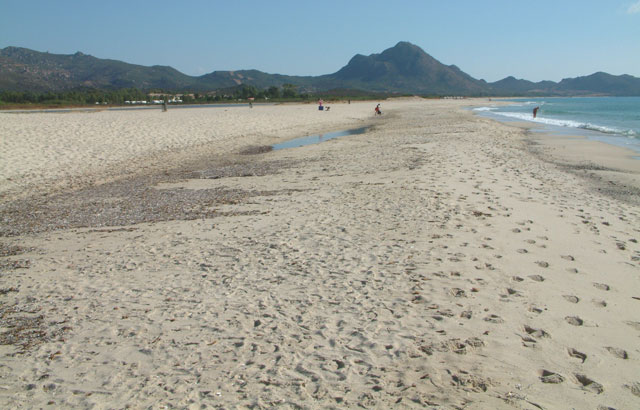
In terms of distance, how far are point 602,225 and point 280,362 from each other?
6.27 m

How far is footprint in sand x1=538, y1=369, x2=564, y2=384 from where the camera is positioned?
3.28 m

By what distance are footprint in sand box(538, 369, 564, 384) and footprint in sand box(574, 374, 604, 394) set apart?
14cm

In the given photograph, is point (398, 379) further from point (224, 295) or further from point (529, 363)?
point (224, 295)

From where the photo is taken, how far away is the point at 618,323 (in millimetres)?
4125

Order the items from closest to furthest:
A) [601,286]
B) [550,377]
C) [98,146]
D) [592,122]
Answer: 1. [550,377]
2. [601,286]
3. [98,146]
4. [592,122]

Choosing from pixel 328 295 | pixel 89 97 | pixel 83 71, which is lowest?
pixel 328 295

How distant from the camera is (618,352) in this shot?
12.0 feet

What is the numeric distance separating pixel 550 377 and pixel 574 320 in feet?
3.64

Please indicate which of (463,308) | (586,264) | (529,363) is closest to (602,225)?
(586,264)

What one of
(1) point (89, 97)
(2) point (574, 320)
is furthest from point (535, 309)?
(1) point (89, 97)

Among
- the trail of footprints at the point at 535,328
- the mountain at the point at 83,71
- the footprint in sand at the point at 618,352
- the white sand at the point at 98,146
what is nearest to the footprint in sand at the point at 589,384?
the trail of footprints at the point at 535,328

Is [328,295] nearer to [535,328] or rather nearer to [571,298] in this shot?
[535,328]

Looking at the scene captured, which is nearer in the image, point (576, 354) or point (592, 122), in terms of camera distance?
point (576, 354)

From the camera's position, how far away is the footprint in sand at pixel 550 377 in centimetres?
328
